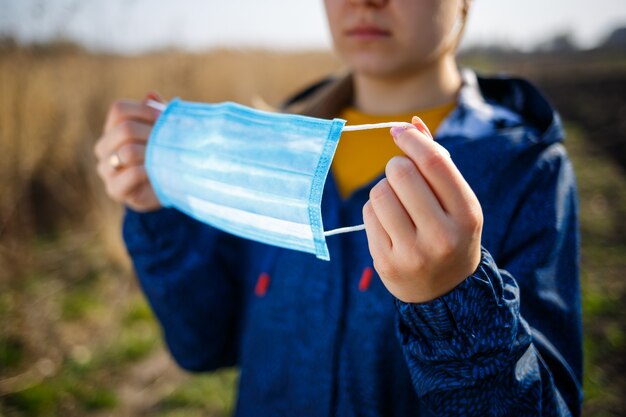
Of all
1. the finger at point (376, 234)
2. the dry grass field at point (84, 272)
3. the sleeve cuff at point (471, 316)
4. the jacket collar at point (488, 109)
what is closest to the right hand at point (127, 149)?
the jacket collar at point (488, 109)

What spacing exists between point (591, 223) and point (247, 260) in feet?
16.5

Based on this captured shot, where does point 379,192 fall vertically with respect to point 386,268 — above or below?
above

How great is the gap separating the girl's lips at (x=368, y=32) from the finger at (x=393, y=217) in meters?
0.64

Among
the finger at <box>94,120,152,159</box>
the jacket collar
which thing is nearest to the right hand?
the finger at <box>94,120,152,159</box>

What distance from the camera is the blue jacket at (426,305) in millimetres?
872

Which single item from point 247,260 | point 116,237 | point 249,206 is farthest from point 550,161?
point 116,237

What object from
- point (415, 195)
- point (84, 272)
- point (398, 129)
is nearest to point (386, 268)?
point (415, 195)

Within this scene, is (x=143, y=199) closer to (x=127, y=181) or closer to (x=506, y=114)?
(x=127, y=181)

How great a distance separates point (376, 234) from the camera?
0.84 metres

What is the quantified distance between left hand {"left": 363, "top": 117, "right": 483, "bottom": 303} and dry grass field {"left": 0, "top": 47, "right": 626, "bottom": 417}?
8.97 feet

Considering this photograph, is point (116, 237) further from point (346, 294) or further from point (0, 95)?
point (346, 294)

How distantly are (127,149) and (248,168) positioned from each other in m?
0.48

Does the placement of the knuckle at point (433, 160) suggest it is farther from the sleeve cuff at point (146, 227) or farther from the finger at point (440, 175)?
the sleeve cuff at point (146, 227)

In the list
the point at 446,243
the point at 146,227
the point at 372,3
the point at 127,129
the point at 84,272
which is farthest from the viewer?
the point at 84,272
